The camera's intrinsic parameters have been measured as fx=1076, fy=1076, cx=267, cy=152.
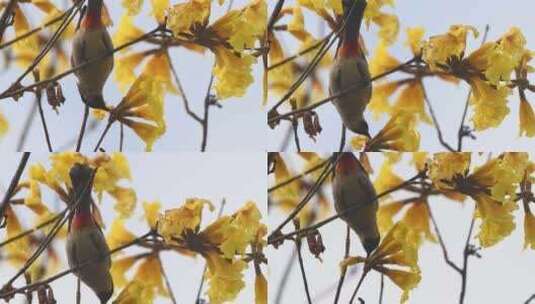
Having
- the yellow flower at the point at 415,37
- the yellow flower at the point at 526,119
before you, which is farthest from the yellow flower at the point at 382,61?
the yellow flower at the point at 526,119

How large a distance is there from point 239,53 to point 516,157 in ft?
0.90

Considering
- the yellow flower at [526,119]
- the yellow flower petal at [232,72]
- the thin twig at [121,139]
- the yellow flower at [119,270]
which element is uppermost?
the yellow flower petal at [232,72]

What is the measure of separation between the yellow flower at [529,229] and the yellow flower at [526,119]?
7cm

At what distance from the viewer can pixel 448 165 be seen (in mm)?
976

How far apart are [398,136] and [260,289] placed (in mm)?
186

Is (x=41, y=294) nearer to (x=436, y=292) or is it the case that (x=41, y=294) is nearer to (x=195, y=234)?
(x=195, y=234)

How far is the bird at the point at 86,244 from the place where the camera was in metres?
0.93

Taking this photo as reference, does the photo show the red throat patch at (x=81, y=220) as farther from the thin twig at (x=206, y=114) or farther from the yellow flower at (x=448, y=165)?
the yellow flower at (x=448, y=165)

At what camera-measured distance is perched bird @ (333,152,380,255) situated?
97cm

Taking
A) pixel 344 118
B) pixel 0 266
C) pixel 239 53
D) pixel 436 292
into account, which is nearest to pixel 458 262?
pixel 436 292

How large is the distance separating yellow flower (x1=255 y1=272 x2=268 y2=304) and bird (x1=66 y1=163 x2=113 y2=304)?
0.42 ft

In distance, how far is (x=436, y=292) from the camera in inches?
39.0

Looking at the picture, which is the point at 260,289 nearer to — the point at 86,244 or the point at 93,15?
the point at 86,244

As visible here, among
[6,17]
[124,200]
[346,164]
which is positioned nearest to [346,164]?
[346,164]
